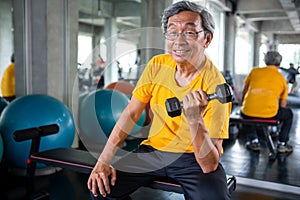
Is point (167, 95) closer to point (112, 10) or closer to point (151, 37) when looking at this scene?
point (151, 37)

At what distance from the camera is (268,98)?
3053 millimetres

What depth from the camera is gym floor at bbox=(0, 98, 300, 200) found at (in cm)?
220

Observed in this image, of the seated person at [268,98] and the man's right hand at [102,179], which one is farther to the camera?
the seated person at [268,98]

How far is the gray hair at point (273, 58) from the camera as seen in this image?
2433 mm

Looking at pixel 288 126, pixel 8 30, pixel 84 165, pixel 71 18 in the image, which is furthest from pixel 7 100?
pixel 288 126

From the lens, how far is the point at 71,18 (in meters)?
3.13

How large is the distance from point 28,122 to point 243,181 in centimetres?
168

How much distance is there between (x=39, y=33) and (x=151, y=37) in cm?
177

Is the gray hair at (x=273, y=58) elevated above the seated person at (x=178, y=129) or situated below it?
above

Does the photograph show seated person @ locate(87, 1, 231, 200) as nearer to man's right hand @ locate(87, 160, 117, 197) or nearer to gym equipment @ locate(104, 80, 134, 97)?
man's right hand @ locate(87, 160, 117, 197)

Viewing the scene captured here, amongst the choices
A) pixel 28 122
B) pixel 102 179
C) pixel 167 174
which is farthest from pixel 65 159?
pixel 28 122

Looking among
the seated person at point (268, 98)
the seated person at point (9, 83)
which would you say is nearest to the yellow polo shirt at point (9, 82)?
the seated person at point (9, 83)

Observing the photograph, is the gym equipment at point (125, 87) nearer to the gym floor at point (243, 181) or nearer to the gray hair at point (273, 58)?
the gym floor at point (243, 181)

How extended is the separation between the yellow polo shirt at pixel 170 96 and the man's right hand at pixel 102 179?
0.21 metres
